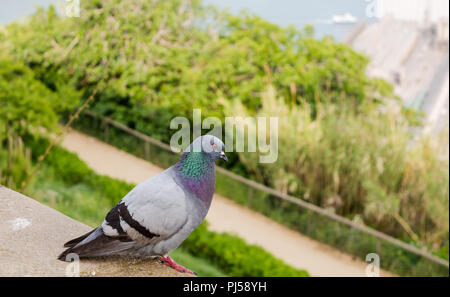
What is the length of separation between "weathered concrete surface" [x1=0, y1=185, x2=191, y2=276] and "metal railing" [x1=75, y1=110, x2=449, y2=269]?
240 inches

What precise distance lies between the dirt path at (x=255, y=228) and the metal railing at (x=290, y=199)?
40 cm

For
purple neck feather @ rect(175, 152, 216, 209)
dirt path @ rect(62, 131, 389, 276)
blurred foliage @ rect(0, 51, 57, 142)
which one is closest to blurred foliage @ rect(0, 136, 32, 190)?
blurred foliage @ rect(0, 51, 57, 142)

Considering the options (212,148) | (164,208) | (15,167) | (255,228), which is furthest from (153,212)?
(255,228)

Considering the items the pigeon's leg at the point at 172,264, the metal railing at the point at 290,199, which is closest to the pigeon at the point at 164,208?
the pigeon's leg at the point at 172,264

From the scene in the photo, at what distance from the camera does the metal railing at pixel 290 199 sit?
7.97 metres

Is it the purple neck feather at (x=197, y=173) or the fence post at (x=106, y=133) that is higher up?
the purple neck feather at (x=197, y=173)

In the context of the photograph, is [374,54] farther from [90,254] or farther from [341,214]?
[90,254]

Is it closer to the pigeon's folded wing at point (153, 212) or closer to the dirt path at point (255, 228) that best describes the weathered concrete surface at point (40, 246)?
the pigeon's folded wing at point (153, 212)

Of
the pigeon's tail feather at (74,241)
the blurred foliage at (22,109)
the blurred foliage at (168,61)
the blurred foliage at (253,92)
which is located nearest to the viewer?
the pigeon's tail feather at (74,241)

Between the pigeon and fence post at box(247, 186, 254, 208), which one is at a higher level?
the pigeon

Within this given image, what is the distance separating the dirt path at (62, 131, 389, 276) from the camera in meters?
7.85

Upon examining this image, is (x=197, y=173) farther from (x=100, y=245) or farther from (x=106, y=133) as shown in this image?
(x=106, y=133)

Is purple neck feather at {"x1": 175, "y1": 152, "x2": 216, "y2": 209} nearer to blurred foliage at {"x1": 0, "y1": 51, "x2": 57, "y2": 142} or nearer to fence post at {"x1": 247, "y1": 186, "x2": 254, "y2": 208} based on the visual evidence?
blurred foliage at {"x1": 0, "y1": 51, "x2": 57, "y2": 142}

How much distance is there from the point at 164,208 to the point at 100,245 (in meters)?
0.33
